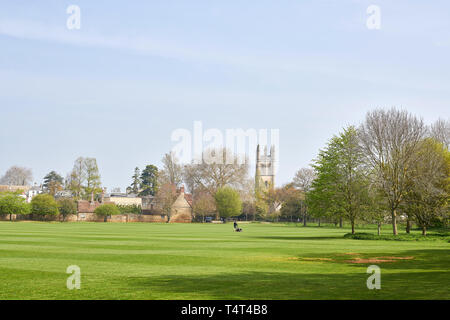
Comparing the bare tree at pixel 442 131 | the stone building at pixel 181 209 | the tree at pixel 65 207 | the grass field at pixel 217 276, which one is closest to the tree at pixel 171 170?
the stone building at pixel 181 209

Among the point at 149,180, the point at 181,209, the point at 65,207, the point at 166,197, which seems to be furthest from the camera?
the point at 149,180

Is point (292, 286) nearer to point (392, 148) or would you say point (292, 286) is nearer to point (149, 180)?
point (392, 148)

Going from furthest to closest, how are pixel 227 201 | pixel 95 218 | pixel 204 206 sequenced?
1. pixel 204 206
2. pixel 227 201
3. pixel 95 218

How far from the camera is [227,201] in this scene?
120 metres

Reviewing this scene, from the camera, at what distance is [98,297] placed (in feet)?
48.0

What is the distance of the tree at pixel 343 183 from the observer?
178 feet

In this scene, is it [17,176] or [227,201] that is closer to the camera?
[227,201]

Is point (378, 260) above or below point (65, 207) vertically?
below

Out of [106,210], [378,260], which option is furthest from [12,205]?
[378,260]

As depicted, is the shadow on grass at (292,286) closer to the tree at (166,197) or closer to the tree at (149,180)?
the tree at (166,197)

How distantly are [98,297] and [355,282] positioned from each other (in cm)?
833

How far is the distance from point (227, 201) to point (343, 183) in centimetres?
6665

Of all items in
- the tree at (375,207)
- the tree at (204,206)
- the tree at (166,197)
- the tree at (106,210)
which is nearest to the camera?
the tree at (375,207)
